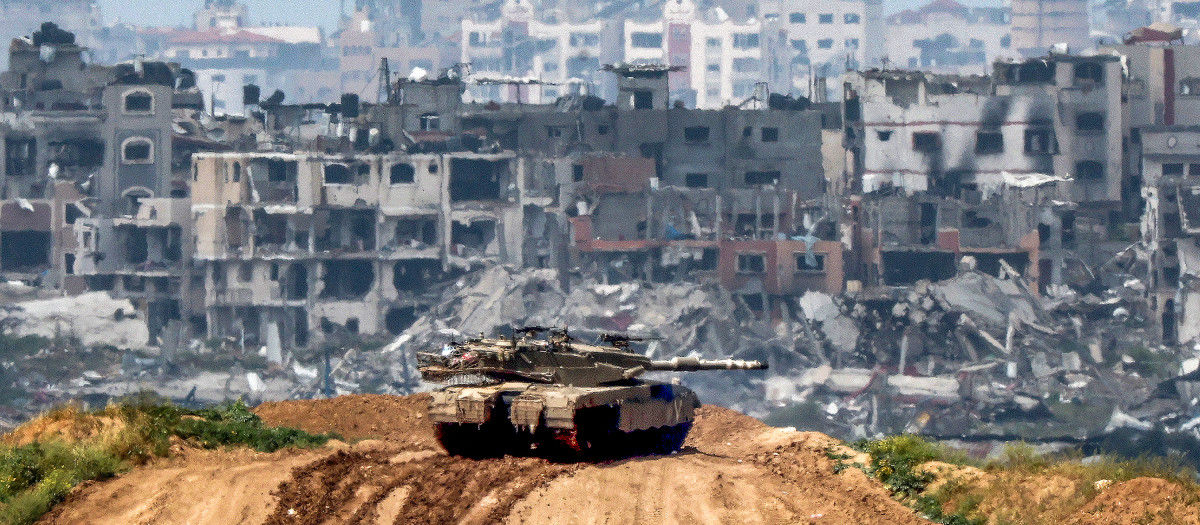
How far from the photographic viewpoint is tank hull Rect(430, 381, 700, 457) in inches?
926

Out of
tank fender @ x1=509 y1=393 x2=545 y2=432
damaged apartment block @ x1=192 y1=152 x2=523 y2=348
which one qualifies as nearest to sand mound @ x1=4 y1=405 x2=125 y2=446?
tank fender @ x1=509 y1=393 x2=545 y2=432

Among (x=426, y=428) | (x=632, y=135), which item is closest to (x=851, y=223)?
(x=632, y=135)

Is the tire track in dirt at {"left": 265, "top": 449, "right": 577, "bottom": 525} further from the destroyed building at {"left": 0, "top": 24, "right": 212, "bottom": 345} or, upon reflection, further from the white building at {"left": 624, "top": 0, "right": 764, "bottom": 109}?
the white building at {"left": 624, "top": 0, "right": 764, "bottom": 109}

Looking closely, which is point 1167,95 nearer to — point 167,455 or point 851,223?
point 851,223

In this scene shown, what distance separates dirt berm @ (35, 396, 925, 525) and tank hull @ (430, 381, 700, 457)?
0.56 m

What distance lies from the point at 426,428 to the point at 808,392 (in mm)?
51435

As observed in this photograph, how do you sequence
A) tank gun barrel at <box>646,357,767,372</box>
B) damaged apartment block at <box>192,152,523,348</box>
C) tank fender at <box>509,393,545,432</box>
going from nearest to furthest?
tank fender at <box>509,393,545,432</box>, tank gun barrel at <box>646,357,767,372</box>, damaged apartment block at <box>192,152,523,348</box>

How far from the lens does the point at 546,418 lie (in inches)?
926

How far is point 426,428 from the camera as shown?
28000 millimetres

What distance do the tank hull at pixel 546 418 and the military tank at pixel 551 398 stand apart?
0.5 inches

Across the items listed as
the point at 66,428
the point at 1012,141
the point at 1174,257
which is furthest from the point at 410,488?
the point at 1012,141

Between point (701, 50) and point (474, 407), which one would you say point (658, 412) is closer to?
point (474, 407)

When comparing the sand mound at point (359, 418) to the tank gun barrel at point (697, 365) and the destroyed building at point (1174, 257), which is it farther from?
the destroyed building at point (1174, 257)

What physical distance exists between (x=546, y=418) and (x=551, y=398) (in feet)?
0.91
